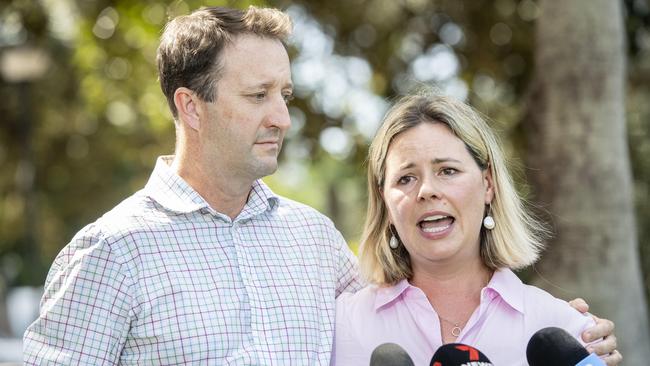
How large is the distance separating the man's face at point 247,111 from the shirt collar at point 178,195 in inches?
6.4

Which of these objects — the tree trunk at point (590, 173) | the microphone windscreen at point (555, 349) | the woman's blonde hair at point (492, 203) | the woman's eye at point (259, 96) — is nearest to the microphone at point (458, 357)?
the microphone windscreen at point (555, 349)

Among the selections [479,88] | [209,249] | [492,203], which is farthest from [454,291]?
[479,88]

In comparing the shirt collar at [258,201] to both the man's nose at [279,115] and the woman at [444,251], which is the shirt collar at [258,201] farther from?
the woman at [444,251]

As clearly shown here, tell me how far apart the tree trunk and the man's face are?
359cm

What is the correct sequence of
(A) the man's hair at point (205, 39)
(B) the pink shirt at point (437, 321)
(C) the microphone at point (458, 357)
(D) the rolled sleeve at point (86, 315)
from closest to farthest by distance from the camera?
(C) the microphone at point (458, 357) < (D) the rolled sleeve at point (86, 315) < (B) the pink shirt at point (437, 321) < (A) the man's hair at point (205, 39)

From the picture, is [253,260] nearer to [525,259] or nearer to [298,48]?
[525,259]

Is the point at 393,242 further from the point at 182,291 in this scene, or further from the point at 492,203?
Result: the point at 182,291

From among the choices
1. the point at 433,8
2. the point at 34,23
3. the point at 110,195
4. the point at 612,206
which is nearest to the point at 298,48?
the point at 433,8

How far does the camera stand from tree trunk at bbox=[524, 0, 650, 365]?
7230mm

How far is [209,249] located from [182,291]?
240mm

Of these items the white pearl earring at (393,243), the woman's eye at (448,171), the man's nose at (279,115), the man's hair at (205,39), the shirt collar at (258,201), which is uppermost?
the man's hair at (205,39)

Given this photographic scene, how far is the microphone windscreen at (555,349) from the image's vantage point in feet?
10.8

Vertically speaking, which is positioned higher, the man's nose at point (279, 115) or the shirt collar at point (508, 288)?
the man's nose at point (279, 115)

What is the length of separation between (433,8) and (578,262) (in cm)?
465
